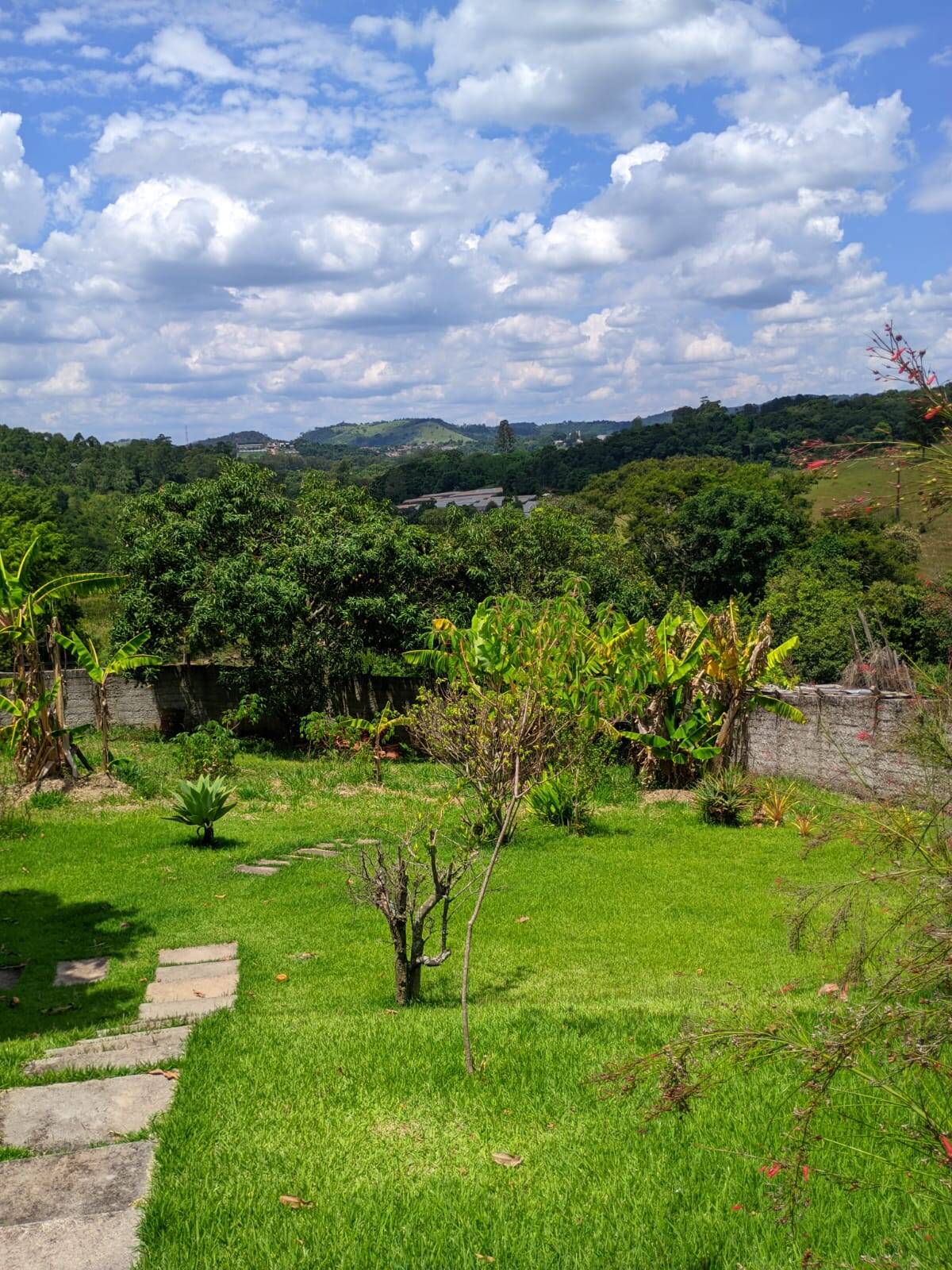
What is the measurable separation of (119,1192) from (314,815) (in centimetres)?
936

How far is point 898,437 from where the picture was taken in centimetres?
268

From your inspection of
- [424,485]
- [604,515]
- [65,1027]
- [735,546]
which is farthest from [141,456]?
[65,1027]

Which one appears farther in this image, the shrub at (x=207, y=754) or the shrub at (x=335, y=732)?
the shrub at (x=335, y=732)

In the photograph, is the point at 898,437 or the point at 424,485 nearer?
the point at 898,437

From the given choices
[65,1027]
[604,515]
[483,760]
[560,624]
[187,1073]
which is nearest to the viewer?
[187,1073]

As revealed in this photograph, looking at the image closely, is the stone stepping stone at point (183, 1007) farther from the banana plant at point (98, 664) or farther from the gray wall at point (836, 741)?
the gray wall at point (836, 741)

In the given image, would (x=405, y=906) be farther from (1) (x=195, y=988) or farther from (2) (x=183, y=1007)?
(1) (x=195, y=988)

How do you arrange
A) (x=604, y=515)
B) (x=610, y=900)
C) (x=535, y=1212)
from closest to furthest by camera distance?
(x=535, y=1212)
(x=610, y=900)
(x=604, y=515)

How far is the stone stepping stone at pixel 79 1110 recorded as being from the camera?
14.0 ft

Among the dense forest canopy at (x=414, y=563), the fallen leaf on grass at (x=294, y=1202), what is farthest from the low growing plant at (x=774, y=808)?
the fallen leaf on grass at (x=294, y=1202)

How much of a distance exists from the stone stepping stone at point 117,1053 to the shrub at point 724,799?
27.9 feet

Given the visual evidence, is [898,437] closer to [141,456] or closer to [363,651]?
[363,651]

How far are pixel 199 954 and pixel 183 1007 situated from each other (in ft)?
4.17

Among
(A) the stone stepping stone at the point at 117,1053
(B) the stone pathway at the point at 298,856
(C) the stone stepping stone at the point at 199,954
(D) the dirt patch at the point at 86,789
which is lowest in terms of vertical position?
(B) the stone pathway at the point at 298,856
